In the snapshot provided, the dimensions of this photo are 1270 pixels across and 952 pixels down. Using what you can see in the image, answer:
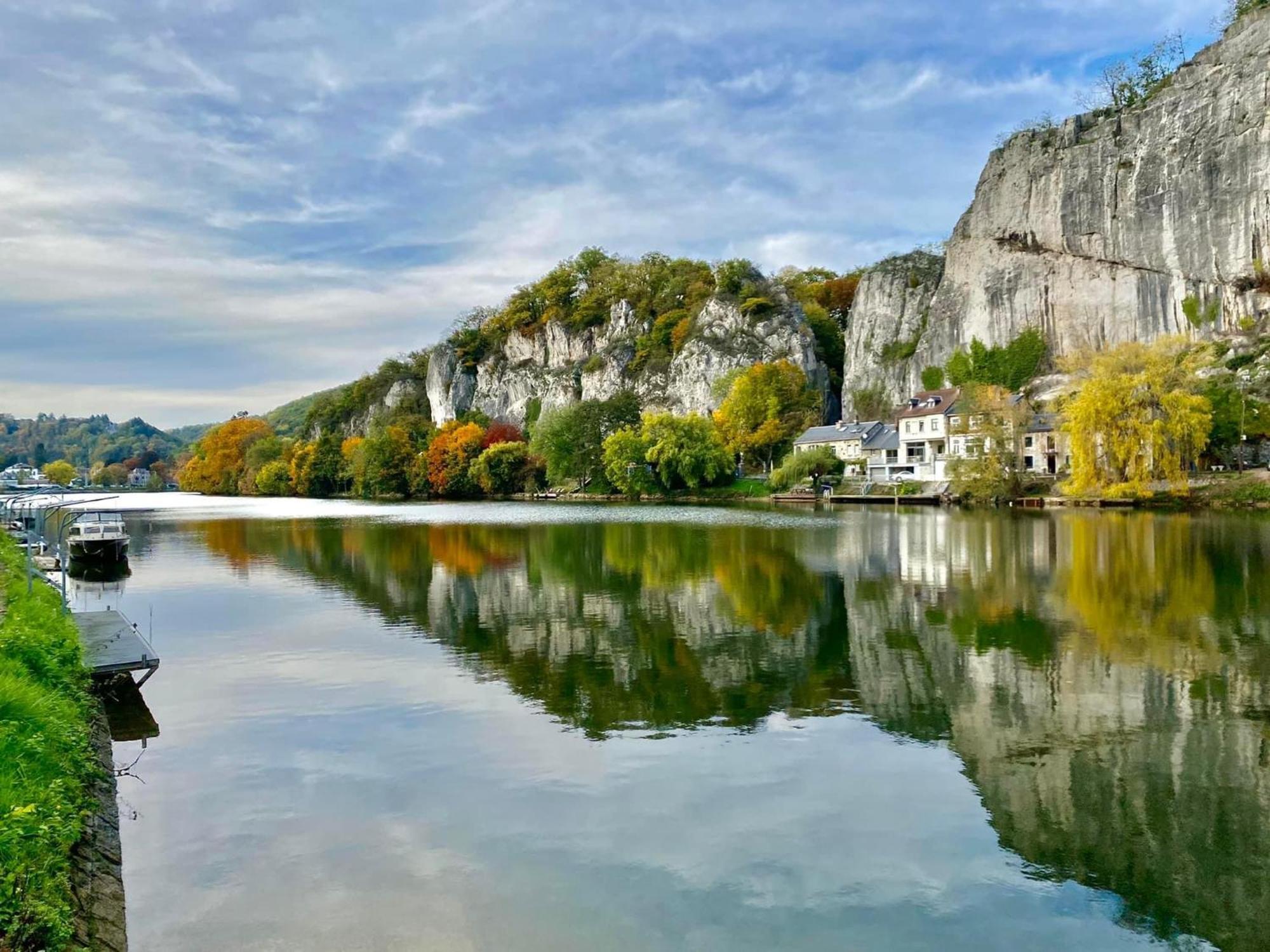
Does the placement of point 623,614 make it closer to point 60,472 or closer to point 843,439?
point 843,439

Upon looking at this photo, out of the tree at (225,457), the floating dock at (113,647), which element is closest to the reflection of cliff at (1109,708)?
the floating dock at (113,647)

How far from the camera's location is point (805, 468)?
3014 inches

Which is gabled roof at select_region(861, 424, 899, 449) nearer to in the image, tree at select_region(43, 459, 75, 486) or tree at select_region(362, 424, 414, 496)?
tree at select_region(362, 424, 414, 496)

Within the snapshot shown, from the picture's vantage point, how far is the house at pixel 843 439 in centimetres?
8388

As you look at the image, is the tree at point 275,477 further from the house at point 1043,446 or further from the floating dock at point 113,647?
the floating dock at point 113,647

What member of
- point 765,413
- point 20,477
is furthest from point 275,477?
point 765,413

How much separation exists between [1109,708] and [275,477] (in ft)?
414

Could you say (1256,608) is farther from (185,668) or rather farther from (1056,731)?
(185,668)

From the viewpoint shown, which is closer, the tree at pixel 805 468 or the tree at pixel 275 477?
the tree at pixel 805 468

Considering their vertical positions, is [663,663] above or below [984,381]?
below

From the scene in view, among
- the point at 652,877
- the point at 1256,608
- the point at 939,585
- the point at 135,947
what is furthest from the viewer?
the point at 939,585

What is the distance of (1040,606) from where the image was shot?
20.4 metres

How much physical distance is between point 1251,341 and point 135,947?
255ft

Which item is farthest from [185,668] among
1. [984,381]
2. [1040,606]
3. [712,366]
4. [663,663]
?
[712,366]
